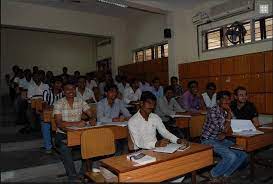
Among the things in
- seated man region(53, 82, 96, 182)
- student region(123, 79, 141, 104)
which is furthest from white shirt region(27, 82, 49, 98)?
seated man region(53, 82, 96, 182)

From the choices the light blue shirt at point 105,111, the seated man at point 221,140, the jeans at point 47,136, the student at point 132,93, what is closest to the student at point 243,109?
the seated man at point 221,140

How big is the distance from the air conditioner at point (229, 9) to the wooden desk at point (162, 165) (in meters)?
4.69

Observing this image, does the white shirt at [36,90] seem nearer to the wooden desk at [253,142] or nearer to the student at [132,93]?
the student at [132,93]

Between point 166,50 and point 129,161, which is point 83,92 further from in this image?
point 129,161

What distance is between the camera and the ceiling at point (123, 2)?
764 cm

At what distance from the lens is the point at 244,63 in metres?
6.65

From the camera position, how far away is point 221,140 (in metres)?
4.01

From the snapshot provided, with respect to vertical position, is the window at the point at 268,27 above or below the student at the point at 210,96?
above

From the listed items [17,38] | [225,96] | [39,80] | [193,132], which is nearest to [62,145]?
[193,132]

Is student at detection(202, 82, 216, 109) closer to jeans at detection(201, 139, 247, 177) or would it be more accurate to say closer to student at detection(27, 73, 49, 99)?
jeans at detection(201, 139, 247, 177)

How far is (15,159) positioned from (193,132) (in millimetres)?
2792

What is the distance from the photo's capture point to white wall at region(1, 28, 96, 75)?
10930 millimetres

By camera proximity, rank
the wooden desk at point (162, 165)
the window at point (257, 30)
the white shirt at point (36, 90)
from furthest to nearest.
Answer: the window at point (257, 30), the white shirt at point (36, 90), the wooden desk at point (162, 165)

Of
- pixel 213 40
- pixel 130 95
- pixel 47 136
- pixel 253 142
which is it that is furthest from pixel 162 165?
pixel 213 40
